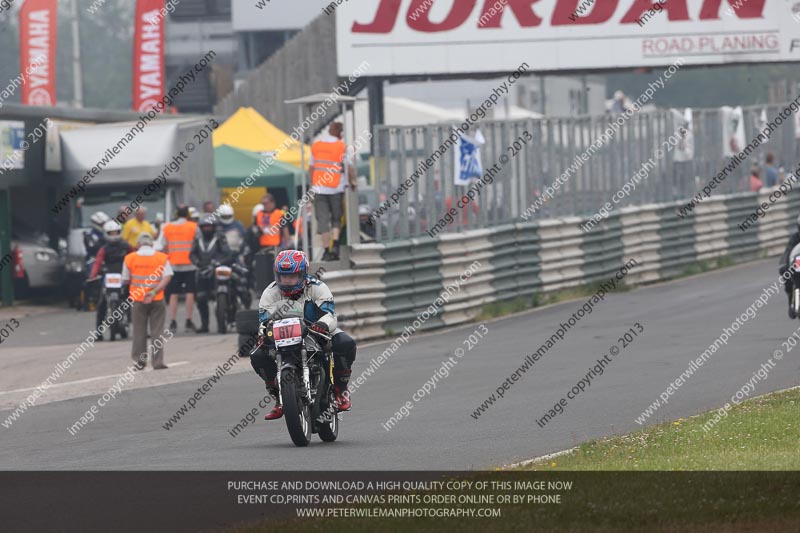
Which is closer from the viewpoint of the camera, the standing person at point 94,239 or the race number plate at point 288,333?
the race number plate at point 288,333

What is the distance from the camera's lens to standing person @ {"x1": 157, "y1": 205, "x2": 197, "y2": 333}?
23.1 metres

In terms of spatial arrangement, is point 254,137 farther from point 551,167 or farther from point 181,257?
point 181,257

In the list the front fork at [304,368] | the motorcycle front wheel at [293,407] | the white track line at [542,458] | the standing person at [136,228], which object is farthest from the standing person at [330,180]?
the white track line at [542,458]

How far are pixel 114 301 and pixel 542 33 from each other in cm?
1162

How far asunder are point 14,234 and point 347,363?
761 inches

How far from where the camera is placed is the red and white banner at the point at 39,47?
3506cm

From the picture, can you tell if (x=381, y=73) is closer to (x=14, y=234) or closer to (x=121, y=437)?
(x=14, y=234)

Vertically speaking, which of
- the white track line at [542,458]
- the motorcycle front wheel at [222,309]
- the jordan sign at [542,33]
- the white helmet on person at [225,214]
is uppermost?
the jordan sign at [542,33]

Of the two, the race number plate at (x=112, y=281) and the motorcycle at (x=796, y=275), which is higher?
the motorcycle at (x=796, y=275)

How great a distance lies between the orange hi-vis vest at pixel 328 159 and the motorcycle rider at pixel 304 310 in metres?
8.44

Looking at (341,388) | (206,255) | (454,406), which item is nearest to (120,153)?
(206,255)

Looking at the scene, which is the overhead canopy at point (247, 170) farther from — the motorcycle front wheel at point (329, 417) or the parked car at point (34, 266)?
the motorcycle front wheel at point (329, 417)
